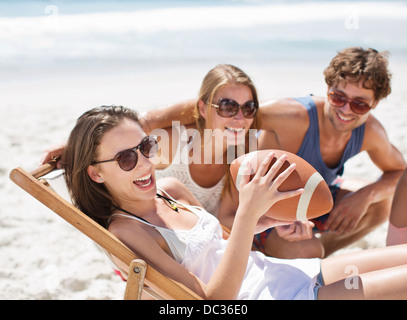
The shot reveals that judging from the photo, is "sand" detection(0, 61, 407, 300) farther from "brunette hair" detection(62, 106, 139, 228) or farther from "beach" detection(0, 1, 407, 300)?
"brunette hair" detection(62, 106, 139, 228)

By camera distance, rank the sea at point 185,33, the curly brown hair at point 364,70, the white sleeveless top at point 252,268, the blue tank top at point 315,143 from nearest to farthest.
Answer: the white sleeveless top at point 252,268 → the curly brown hair at point 364,70 → the blue tank top at point 315,143 → the sea at point 185,33

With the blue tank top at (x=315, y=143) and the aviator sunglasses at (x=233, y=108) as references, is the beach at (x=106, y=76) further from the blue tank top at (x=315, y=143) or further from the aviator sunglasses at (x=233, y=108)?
the aviator sunglasses at (x=233, y=108)

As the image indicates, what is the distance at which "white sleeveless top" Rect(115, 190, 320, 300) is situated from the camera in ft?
6.43

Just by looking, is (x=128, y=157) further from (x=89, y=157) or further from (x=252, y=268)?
(x=252, y=268)

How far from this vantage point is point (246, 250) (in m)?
1.74

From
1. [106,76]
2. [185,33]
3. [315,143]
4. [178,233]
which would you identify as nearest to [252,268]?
[178,233]

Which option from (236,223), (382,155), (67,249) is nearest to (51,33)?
(67,249)

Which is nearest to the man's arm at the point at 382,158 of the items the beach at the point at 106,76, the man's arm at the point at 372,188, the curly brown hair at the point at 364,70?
the man's arm at the point at 372,188

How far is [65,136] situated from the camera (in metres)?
5.58

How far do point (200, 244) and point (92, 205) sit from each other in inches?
21.3

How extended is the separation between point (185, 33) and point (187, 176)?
38.3ft

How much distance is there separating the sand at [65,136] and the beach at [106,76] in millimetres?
12

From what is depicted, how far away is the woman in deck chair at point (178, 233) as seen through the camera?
1.81 m

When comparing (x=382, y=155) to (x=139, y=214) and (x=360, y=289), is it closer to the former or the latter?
(x=360, y=289)
